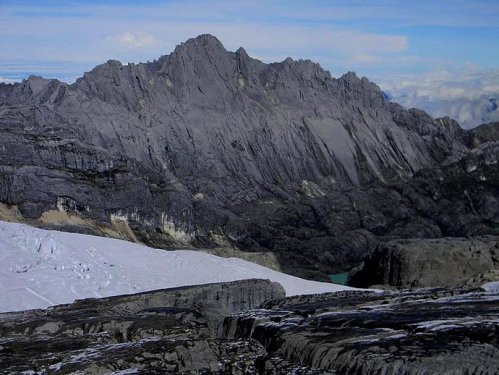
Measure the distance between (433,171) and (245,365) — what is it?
101807mm

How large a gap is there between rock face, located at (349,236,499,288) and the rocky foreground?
22.3m

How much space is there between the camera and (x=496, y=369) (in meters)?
8.57

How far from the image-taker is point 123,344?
1120 centimetres

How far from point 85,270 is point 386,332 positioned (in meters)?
16.0

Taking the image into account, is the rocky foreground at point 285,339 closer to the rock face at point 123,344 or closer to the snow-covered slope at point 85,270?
the rock face at point 123,344

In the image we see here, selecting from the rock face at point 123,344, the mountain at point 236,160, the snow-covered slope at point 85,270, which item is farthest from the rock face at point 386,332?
the mountain at point 236,160

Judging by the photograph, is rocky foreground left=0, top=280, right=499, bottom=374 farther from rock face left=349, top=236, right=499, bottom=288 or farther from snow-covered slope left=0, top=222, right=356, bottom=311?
rock face left=349, top=236, right=499, bottom=288

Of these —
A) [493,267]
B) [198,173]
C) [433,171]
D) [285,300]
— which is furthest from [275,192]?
[285,300]

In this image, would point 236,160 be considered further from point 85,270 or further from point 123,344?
point 123,344

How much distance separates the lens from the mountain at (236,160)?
72.0m

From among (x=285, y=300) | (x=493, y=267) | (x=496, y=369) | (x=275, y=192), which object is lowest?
(x=275, y=192)

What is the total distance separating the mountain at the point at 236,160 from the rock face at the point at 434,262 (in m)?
24.9

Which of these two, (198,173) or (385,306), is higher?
(385,306)

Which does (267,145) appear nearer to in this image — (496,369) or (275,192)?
(275,192)
